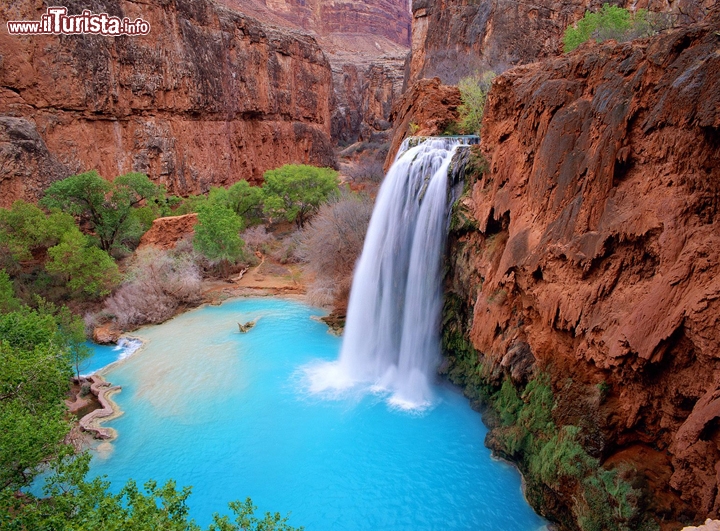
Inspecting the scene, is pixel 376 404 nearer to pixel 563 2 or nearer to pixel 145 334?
pixel 145 334

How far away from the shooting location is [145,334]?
1638 cm

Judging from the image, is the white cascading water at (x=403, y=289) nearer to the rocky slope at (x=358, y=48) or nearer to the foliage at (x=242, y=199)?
the foliage at (x=242, y=199)

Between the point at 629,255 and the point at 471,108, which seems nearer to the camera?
the point at 629,255

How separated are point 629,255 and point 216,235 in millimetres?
17982

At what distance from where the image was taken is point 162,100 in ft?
91.4

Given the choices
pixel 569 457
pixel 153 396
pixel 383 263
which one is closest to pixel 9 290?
pixel 153 396

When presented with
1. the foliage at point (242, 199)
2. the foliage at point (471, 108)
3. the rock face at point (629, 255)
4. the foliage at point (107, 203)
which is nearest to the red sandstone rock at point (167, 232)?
the foliage at point (107, 203)

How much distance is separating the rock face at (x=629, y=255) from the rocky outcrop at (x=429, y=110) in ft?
26.3

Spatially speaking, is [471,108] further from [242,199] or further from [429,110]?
[242,199]

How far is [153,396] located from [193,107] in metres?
23.7

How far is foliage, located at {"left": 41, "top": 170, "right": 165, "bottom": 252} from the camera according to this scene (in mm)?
19891

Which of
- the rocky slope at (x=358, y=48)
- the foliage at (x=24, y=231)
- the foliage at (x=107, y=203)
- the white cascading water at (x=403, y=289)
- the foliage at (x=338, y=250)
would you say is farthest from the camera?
the rocky slope at (x=358, y=48)

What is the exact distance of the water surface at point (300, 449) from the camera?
320 inches

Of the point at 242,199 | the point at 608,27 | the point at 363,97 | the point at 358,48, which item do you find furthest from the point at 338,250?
the point at 358,48
